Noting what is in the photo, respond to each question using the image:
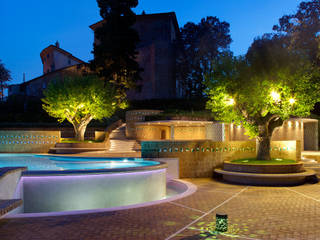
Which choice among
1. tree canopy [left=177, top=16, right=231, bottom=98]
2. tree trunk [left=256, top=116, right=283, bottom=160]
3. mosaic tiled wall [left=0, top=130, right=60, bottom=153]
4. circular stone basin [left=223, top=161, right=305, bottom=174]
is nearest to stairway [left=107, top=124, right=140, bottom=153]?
mosaic tiled wall [left=0, top=130, right=60, bottom=153]

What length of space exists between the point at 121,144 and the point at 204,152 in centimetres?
936

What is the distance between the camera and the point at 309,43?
22.8 meters

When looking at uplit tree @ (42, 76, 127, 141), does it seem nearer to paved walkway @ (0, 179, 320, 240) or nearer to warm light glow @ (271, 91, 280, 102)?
warm light glow @ (271, 91, 280, 102)

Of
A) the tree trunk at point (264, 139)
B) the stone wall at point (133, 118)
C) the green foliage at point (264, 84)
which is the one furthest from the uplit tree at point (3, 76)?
the tree trunk at point (264, 139)

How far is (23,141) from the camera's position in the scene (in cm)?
2044

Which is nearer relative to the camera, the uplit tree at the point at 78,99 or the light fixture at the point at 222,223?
the light fixture at the point at 222,223

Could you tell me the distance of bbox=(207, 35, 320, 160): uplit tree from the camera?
1173cm

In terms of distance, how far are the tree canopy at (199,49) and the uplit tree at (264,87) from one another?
22365 mm

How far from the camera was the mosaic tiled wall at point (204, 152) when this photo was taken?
12656mm

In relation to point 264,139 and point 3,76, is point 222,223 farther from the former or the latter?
point 3,76

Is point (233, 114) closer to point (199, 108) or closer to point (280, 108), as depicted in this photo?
point (280, 108)

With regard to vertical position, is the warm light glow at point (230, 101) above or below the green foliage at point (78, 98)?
below

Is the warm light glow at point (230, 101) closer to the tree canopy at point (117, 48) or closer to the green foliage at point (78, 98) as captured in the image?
the green foliage at point (78, 98)

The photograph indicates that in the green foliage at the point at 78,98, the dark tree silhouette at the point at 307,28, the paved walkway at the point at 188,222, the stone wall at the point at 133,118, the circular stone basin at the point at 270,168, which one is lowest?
the paved walkway at the point at 188,222
